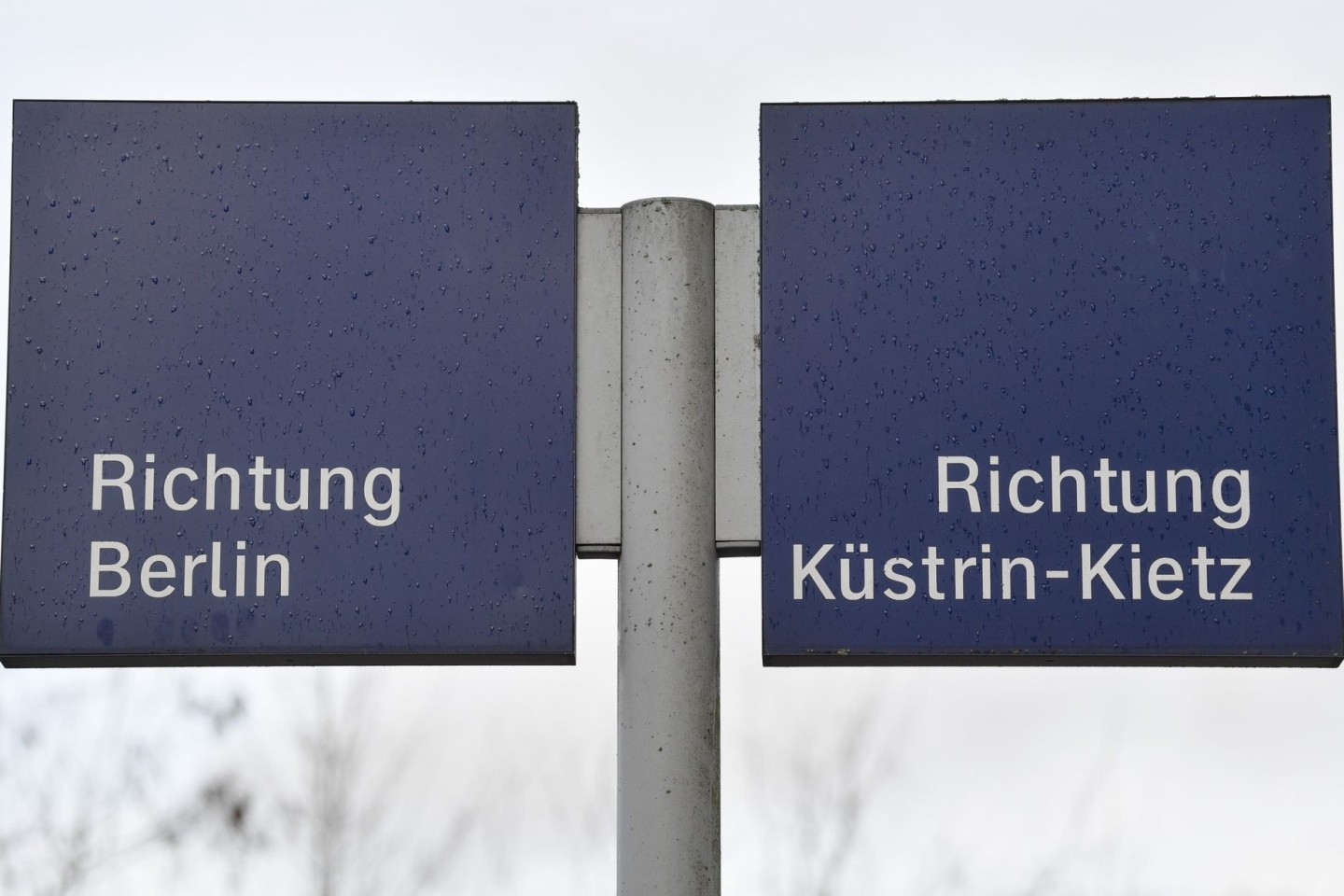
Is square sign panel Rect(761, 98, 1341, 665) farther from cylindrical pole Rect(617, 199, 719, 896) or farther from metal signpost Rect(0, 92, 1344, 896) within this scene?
cylindrical pole Rect(617, 199, 719, 896)

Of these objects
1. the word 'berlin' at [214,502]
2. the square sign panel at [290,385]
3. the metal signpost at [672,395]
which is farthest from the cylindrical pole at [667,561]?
the word 'berlin' at [214,502]

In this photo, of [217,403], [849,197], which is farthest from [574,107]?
[217,403]

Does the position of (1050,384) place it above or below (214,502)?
above

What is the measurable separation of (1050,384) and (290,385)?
1.48 metres

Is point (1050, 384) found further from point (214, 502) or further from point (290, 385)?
point (214, 502)

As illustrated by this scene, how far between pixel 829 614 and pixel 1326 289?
1184 mm

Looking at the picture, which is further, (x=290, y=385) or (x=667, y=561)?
(x=290, y=385)

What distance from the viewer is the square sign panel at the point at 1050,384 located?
4.19 meters

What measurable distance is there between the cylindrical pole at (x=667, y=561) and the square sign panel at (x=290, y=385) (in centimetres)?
13

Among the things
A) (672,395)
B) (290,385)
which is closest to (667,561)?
(672,395)

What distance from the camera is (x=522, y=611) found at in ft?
13.8

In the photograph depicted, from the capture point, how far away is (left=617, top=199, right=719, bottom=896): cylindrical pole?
407 cm

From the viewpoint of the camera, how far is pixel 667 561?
4.19 metres

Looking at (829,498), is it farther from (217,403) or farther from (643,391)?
(217,403)
